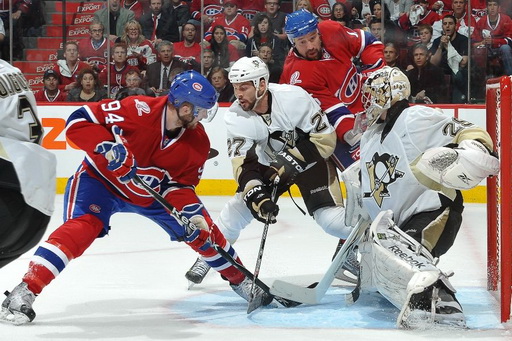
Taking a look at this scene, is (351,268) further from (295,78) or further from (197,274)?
(295,78)

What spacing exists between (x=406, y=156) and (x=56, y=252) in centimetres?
118

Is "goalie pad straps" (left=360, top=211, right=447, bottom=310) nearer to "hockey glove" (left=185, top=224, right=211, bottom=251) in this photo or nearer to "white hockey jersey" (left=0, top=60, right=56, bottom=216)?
"hockey glove" (left=185, top=224, right=211, bottom=251)

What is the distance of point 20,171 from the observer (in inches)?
82.0

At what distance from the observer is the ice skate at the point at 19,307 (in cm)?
291

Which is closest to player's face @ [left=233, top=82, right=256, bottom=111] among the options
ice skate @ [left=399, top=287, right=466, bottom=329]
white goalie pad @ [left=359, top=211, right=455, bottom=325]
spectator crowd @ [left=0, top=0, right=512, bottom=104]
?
white goalie pad @ [left=359, top=211, right=455, bottom=325]

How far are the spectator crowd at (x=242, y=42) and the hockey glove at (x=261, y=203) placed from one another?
11.6ft

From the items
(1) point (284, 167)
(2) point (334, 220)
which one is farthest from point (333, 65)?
(2) point (334, 220)

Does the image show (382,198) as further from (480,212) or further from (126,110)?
(480,212)

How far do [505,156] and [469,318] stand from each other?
1.89 ft

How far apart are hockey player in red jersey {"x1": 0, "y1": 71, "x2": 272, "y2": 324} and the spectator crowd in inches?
143

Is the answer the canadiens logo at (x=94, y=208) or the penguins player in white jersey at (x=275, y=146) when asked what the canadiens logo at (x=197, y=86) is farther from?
the canadiens logo at (x=94, y=208)

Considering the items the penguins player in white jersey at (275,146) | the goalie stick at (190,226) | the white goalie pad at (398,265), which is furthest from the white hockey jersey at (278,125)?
the white goalie pad at (398,265)

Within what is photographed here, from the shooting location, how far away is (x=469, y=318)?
3.08 metres

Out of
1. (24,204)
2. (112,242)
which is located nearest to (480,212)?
(112,242)
